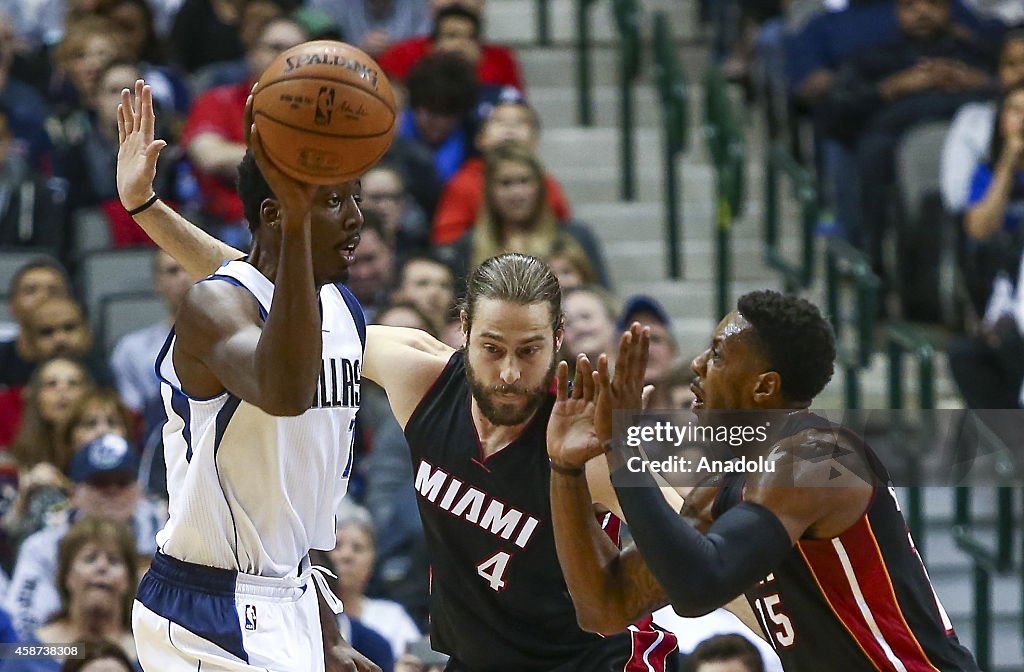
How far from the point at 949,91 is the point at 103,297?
485 centimetres

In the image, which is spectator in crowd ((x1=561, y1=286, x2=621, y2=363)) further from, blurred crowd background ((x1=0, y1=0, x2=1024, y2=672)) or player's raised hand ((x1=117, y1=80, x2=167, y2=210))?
player's raised hand ((x1=117, y1=80, x2=167, y2=210))

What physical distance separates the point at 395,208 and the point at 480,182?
1.57 feet

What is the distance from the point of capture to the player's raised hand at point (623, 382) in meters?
3.92

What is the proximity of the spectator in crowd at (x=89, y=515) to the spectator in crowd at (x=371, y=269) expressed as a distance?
1.52 metres

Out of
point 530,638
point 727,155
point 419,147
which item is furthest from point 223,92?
point 530,638

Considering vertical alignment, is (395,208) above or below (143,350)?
above

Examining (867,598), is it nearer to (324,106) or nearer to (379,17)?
(324,106)

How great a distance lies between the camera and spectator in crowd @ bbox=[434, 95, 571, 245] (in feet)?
30.4

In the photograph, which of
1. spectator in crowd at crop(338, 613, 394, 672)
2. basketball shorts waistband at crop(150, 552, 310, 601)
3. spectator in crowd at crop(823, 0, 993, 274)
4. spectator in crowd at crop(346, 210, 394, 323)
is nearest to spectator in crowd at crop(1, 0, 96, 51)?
spectator in crowd at crop(346, 210, 394, 323)

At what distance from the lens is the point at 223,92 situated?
9.70 metres

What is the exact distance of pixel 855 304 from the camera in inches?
343

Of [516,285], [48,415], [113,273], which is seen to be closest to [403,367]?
[516,285]

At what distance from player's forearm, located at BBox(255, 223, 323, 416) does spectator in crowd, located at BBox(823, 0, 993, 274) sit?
256 inches

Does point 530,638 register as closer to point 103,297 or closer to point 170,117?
point 103,297
